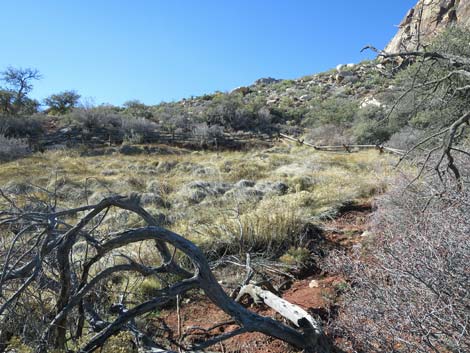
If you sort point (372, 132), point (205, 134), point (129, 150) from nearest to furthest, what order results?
point (129, 150)
point (372, 132)
point (205, 134)

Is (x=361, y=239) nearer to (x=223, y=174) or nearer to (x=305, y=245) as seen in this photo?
(x=305, y=245)

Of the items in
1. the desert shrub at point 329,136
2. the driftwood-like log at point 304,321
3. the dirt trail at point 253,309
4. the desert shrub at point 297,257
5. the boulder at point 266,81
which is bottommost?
the dirt trail at point 253,309

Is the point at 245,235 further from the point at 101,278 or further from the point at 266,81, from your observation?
the point at 266,81

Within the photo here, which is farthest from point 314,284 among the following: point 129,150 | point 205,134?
point 205,134

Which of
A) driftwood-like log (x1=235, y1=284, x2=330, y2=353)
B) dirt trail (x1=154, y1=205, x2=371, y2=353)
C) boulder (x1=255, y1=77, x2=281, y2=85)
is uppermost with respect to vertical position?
boulder (x1=255, y1=77, x2=281, y2=85)

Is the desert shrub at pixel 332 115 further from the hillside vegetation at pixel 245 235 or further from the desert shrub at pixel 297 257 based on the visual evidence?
the desert shrub at pixel 297 257

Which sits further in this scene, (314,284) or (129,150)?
(129,150)

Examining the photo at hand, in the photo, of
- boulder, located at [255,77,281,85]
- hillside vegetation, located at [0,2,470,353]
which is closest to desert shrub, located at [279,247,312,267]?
hillside vegetation, located at [0,2,470,353]

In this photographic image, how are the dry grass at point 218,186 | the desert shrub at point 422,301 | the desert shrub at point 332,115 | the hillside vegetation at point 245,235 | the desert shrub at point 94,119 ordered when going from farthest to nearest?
the desert shrub at point 332,115 < the desert shrub at point 94,119 < the dry grass at point 218,186 < the hillside vegetation at point 245,235 < the desert shrub at point 422,301

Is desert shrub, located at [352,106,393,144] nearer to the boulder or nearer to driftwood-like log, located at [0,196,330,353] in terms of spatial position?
driftwood-like log, located at [0,196,330,353]

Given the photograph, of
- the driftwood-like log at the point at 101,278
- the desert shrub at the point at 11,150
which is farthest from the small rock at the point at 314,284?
the desert shrub at the point at 11,150

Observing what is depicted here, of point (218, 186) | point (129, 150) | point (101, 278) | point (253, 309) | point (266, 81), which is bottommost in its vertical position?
point (253, 309)

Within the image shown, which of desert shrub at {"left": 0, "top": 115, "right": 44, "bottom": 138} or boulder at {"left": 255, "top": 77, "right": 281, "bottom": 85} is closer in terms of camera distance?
desert shrub at {"left": 0, "top": 115, "right": 44, "bottom": 138}

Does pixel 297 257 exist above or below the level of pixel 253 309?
above
